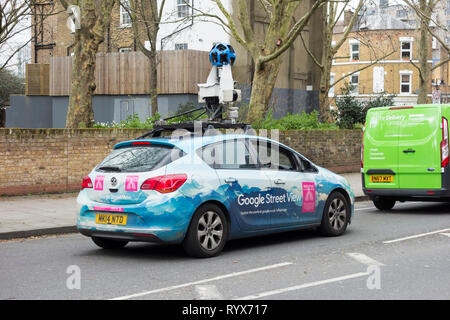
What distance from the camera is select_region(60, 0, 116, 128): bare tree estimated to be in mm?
17594

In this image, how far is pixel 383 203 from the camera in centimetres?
1479

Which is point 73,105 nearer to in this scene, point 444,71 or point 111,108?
point 111,108

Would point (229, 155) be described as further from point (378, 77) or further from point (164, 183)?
point (378, 77)

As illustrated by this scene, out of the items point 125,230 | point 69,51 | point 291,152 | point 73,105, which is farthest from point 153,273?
point 69,51

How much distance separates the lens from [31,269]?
7.68 meters

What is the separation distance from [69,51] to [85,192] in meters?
30.9

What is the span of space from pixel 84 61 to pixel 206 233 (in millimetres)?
10683

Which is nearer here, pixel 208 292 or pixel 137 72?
pixel 208 292

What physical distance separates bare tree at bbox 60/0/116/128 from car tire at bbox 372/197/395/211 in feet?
25.9

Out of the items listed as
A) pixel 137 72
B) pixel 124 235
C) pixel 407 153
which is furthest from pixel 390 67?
pixel 124 235

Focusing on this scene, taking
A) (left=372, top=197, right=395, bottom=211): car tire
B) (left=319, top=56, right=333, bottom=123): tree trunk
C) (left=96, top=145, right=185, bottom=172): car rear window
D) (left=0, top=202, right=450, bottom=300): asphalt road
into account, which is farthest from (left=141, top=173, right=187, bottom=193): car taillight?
(left=319, top=56, right=333, bottom=123): tree trunk

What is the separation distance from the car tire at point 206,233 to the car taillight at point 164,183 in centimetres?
44

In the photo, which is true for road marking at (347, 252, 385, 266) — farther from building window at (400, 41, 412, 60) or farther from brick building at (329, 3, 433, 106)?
building window at (400, 41, 412, 60)

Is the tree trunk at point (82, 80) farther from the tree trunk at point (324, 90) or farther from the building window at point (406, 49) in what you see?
the building window at point (406, 49)
